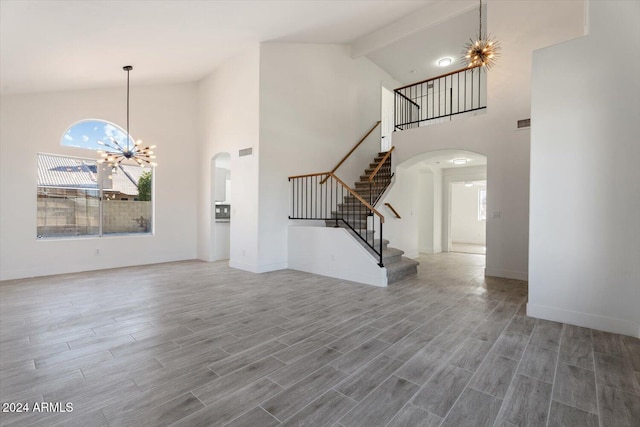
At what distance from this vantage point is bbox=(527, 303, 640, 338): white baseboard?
9.32 ft

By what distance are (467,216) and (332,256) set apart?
383 inches

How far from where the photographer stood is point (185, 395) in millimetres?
1888

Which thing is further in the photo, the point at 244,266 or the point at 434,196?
the point at 434,196

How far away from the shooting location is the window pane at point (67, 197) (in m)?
5.68

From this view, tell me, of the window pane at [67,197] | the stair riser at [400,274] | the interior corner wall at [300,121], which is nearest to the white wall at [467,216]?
the interior corner wall at [300,121]

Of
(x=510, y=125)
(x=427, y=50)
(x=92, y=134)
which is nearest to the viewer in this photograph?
(x=510, y=125)

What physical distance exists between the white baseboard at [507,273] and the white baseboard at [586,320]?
2297 millimetres

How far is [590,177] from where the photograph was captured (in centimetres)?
301

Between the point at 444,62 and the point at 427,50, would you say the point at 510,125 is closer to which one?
the point at 427,50

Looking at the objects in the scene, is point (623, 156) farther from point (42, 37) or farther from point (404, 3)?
point (42, 37)

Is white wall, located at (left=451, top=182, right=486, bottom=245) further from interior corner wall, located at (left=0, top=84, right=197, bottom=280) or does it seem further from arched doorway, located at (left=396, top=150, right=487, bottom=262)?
interior corner wall, located at (left=0, top=84, right=197, bottom=280)

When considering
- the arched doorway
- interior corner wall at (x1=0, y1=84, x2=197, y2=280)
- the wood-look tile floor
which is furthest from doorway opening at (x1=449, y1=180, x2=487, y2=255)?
interior corner wall at (x1=0, y1=84, x2=197, y2=280)

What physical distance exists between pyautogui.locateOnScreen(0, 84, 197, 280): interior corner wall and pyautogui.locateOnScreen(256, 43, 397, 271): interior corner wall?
2888 millimetres

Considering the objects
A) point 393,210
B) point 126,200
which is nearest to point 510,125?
point 393,210
